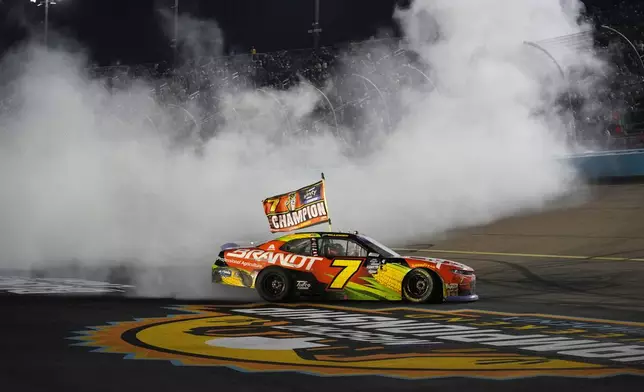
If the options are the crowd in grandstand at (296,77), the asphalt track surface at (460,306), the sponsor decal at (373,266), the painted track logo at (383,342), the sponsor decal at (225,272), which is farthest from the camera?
the crowd in grandstand at (296,77)

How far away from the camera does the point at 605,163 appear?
29156 mm

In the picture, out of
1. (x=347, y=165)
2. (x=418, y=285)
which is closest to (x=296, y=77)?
(x=347, y=165)

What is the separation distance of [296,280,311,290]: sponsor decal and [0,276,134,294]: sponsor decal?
317 cm

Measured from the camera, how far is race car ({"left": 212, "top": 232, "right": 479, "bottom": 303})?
1373 centimetres

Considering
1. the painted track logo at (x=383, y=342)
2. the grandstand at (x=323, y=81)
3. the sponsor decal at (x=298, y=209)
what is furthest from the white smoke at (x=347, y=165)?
the painted track logo at (x=383, y=342)

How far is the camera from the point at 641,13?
137 ft

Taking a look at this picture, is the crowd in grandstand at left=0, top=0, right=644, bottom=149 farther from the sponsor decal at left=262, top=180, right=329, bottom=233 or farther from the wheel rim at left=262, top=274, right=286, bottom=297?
the wheel rim at left=262, top=274, right=286, bottom=297

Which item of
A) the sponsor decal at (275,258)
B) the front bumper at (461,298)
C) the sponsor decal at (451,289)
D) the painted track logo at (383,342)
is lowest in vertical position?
the painted track logo at (383,342)

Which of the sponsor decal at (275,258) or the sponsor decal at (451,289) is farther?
the sponsor decal at (275,258)

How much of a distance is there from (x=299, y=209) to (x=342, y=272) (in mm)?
2724

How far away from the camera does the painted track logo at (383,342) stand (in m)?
7.83

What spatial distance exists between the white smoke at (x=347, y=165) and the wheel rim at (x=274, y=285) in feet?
37.4

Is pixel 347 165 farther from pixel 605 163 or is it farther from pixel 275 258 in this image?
pixel 275 258

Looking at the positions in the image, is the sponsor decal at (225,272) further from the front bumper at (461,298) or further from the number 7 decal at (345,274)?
the front bumper at (461,298)
